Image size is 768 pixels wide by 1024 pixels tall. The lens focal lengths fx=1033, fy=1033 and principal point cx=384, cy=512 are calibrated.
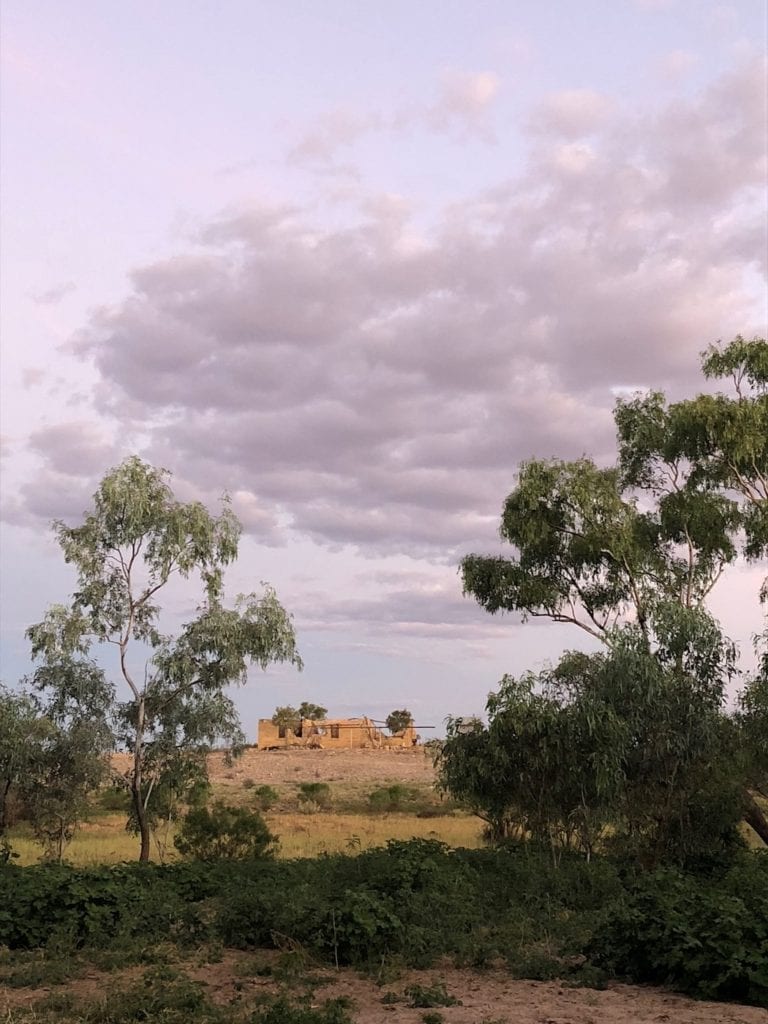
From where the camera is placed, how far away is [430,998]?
9.38 metres

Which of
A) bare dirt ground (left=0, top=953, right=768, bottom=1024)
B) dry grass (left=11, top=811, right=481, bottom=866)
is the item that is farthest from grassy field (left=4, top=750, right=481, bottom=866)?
bare dirt ground (left=0, top=953, right=768, bottom=1024)

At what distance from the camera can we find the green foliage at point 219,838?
24000 millimetres

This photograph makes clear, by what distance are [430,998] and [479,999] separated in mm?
577

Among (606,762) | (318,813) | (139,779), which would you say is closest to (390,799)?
(318,813)

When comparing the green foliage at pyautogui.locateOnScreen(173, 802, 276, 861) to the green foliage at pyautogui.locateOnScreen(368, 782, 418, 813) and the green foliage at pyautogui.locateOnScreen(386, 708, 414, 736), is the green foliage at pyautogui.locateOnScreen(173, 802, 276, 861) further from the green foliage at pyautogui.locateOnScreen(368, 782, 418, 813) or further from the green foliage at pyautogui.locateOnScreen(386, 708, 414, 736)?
the green foliage at pyautogui.locateOnScreen(386, 708, 414, 736)

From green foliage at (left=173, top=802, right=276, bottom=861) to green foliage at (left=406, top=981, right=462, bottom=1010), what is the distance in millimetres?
14738

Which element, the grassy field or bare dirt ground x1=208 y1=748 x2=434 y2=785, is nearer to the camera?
the grassy field

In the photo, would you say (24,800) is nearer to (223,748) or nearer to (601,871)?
Result: (223,748)

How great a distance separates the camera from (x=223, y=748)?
2500cm

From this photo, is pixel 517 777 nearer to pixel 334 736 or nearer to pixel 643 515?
pixel 643 515

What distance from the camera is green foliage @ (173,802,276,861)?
24000 mm

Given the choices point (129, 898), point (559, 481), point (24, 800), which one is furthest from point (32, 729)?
point (559, 481)

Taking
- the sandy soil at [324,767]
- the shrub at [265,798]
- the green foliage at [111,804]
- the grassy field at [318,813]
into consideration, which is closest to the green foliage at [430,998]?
the grassy field at [318,813]

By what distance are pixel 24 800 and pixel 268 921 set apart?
1251cm
